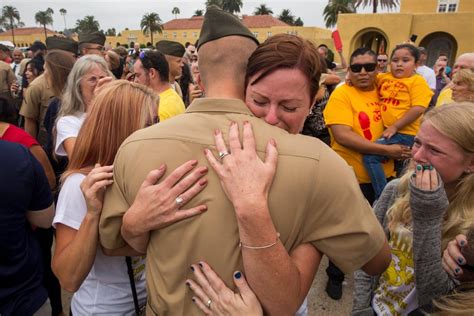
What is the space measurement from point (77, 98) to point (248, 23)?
53.0 m

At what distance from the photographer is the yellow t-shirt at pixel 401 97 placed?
325cm

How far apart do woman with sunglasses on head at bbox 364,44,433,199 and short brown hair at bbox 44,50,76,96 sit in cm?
348

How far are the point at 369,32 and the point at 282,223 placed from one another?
3255 cm

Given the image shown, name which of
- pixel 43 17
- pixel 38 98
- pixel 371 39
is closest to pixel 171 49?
pixel 38 98

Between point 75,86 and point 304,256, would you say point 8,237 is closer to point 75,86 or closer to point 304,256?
point 304,256

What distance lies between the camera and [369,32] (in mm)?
29016

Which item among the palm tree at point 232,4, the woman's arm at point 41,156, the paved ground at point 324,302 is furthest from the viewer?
the palm tree at point 232,4

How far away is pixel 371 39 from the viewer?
1183 inches

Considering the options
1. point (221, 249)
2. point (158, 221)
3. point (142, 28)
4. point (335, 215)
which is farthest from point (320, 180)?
point (142, 28)

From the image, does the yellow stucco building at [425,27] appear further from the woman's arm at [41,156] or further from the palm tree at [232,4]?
the palm tree at [232,4]

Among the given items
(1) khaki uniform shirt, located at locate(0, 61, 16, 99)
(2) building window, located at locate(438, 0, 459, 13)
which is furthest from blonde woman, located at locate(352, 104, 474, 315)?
(2) building window, located at locate(438, 0, 459, 13)

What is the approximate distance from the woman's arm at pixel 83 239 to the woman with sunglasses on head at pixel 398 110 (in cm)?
263

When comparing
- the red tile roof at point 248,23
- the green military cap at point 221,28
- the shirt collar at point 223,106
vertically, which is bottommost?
the shirt collar at point 223,106

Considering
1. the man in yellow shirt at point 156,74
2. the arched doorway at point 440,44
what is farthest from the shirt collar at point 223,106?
the arched doorway at point 440,44
